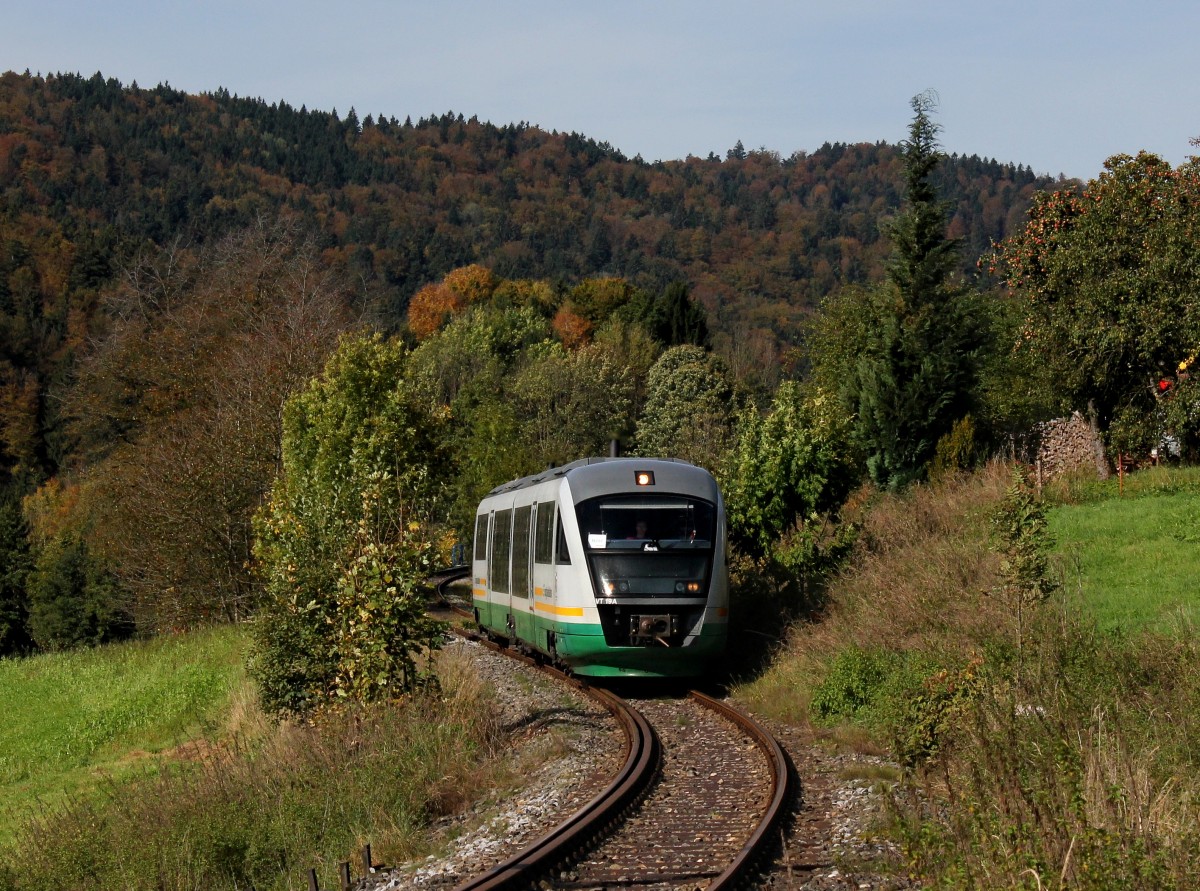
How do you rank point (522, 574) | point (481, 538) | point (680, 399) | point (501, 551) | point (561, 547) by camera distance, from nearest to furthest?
point (561, 547)
point (522, 574)
point (501, 551)
point (481, 538)
point (680, 399)

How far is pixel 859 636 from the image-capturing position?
15.9 metres

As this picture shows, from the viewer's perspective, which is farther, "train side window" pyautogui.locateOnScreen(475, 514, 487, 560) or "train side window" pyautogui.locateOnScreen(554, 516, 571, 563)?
"train side window" pyautogui.locateOnScreen(475, 514, 487, 560)

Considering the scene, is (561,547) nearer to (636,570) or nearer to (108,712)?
(636,570)

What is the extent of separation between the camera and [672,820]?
1021cm

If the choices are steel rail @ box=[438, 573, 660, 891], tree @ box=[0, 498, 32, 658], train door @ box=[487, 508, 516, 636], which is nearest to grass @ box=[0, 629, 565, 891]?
steel rail @ box=[438, 573, 660, 891]

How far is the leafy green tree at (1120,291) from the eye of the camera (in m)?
29.9

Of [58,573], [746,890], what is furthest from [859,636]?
[58,573]

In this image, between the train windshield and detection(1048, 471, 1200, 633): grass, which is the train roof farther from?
detection(1048, 471, 1200, 633): grass

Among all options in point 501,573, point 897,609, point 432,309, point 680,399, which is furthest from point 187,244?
point 897,609

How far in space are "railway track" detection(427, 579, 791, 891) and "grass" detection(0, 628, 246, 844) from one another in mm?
8187

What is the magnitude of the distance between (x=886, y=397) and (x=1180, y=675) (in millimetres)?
22920

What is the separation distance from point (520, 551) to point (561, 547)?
323cm

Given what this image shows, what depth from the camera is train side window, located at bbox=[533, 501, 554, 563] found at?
1802 centimetres

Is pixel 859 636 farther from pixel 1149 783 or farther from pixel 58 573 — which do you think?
pixel 58 573
